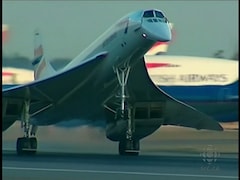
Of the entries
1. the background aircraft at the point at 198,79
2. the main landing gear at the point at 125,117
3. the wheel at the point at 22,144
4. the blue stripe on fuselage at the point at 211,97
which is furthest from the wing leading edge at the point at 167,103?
the background aircraft at the point at 198,79

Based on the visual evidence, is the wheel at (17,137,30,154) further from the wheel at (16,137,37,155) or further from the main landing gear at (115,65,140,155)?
the main landing gear at (115,65,140,155)

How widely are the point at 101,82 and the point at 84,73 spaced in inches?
19.7

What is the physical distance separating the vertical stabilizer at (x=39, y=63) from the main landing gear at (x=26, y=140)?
392cm

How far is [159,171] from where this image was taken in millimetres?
13602

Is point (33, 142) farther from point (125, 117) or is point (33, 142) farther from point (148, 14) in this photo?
point (148, 14)

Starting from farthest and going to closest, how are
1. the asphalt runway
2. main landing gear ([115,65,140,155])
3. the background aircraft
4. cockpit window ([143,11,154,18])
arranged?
the background aircraft < main landing gear ([115,65,140,155]) < cockpit window ([143,11,154,18]) < the asphalt runway

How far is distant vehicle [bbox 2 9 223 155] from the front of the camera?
20344mm

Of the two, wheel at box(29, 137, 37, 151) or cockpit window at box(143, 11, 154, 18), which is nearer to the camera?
cockpit window at box(143, 11, 154, 18)

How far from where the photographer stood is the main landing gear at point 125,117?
20.1m

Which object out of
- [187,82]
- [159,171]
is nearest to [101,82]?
[159,171]

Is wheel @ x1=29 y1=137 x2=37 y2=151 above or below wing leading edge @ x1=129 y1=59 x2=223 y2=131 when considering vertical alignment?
below

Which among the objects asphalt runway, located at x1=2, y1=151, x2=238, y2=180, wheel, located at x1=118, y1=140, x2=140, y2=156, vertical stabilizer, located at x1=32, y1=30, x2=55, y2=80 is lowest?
asphalt runway, located at x1=2, y1=151, x2=238, y2=180

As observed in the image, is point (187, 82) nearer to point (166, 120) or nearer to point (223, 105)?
point (223, 105)

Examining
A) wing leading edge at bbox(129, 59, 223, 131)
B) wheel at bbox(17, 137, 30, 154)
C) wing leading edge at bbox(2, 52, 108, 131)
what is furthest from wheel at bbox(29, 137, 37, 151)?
wing leading edge at bbox(129, 59, 223, 131)
